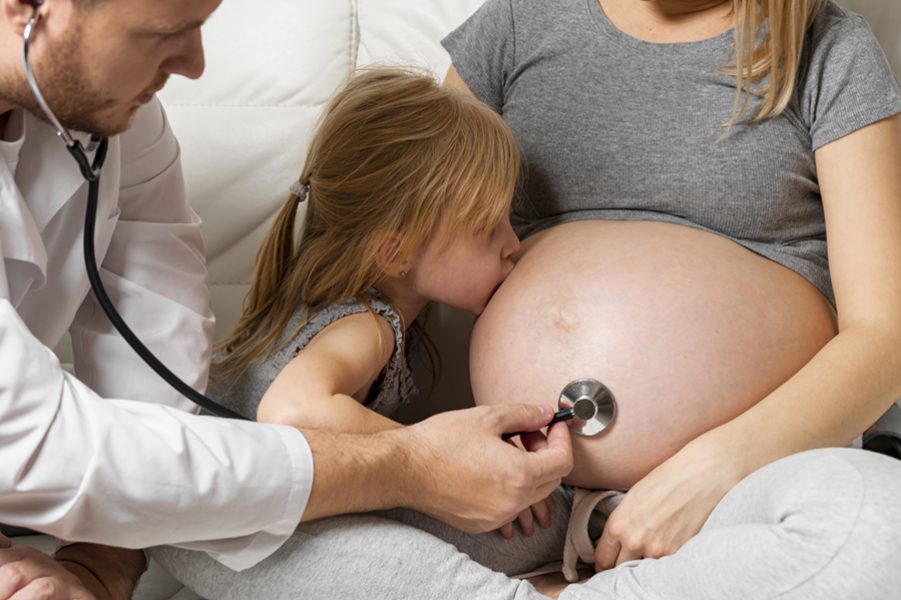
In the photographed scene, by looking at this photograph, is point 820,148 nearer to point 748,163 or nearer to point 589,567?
point 748,163

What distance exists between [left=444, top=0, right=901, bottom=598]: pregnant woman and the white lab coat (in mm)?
373

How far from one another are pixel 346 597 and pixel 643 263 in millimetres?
534

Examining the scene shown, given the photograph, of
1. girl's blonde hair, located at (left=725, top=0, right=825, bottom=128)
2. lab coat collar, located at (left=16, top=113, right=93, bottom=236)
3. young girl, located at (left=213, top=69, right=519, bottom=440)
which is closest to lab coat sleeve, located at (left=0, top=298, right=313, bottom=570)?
lab coat collar, located at (left=16, top=113, right=93, bottom=236)

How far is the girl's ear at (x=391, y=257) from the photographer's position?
138 cm

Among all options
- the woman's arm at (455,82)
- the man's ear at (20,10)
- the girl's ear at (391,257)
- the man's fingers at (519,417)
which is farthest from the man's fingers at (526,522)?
the man's ear at (20,10)

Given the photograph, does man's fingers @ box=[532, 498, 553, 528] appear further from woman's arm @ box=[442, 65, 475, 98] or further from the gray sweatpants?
woman's arm @ box=[442, 65, 475, 98]

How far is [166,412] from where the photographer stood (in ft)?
3.40

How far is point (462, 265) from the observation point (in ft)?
4.58

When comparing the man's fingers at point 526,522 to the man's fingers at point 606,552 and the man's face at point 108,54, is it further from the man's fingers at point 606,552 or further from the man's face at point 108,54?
the man's face at point 108,54

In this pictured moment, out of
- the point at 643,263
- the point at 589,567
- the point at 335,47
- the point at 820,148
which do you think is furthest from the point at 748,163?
the point at 335,47

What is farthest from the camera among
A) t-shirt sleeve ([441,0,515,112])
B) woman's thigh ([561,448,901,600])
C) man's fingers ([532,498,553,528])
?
t-shirt sleeve ([441,0,515,112])

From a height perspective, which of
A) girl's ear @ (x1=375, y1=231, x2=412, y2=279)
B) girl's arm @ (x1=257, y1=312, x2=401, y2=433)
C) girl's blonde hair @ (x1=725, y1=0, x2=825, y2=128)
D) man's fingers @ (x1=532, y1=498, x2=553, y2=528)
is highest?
girl's blonde hair @ (x1=725, y1=0, x2=825, y2=128)

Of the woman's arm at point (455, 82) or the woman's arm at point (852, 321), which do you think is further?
the woman's arm at point (455, 82)

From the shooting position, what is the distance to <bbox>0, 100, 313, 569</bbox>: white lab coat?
3.17 ft
